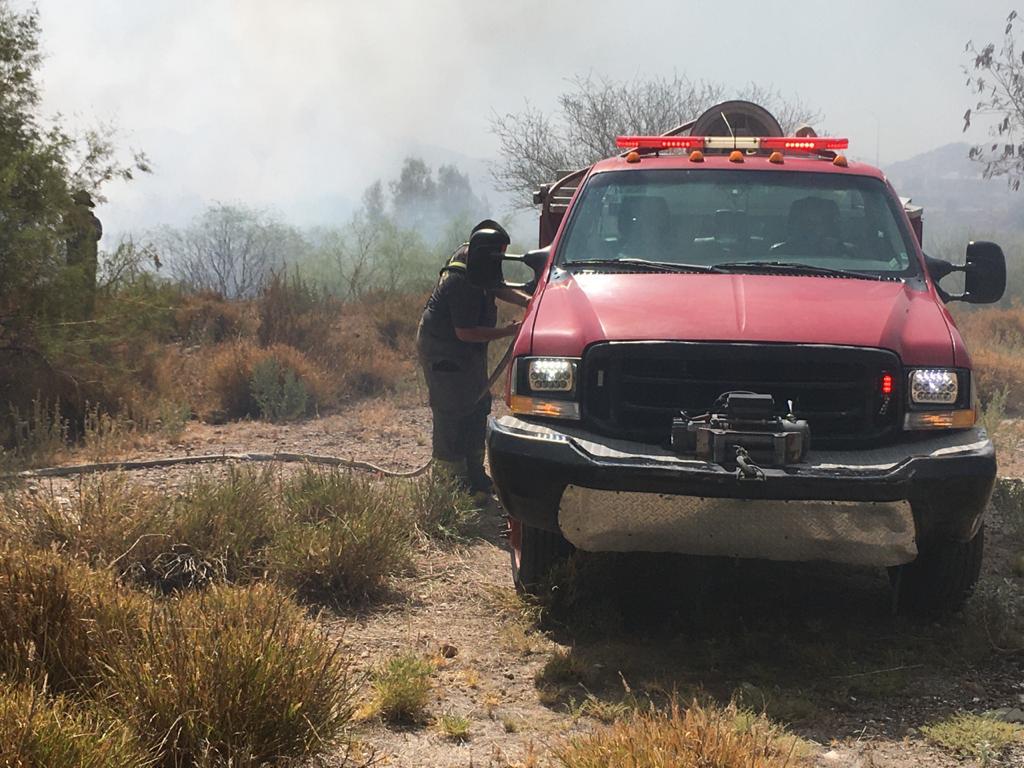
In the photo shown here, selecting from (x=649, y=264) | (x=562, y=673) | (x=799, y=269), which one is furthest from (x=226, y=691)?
(x=799, y=269)

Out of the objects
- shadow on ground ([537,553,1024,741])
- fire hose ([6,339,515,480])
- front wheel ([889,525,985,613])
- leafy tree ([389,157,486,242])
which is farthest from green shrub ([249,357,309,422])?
leafy tree ([389,157,486,242])

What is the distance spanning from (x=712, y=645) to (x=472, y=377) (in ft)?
10.5

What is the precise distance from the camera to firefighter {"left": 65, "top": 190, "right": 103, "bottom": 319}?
32.7 feet

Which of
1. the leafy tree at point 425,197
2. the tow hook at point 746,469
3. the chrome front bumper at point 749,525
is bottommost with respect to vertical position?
the chrome front bumper at point 749,525

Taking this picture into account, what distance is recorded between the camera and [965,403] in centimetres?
424

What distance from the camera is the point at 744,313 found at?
435cm

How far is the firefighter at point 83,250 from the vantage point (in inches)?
392

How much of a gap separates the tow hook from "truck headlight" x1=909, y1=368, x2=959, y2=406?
821 millimetres

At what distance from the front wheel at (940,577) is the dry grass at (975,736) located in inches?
38.9

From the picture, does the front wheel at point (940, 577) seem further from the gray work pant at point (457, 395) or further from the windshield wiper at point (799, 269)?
the gray work pant at point (457, 395)

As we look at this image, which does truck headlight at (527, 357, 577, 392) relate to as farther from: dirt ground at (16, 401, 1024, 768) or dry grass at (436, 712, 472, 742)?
dry grass at (436, 712, 472, 742)

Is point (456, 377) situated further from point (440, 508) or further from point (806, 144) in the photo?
point (806, 144)

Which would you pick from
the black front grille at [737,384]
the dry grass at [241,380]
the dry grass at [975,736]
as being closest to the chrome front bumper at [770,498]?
the black front grille at [737,384]

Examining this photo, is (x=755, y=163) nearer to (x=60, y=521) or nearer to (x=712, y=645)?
(x=712, y=645)
